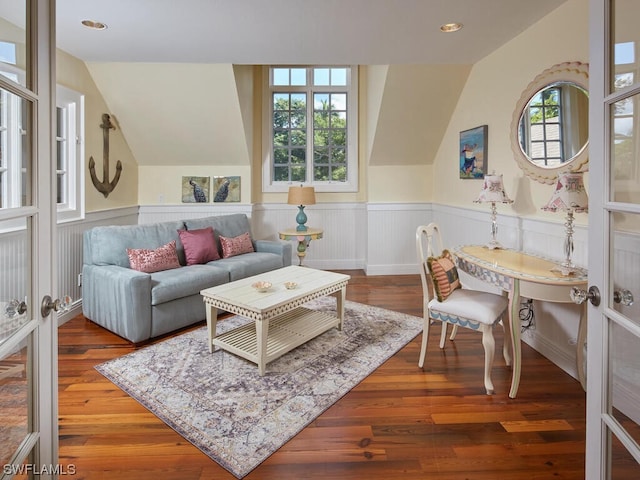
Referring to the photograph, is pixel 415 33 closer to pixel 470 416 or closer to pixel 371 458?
pixel 470 416

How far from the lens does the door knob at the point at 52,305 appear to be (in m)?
1.08

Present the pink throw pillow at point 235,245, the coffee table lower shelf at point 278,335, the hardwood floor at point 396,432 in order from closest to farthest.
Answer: the hardwood floor at point 396,432 < the coffee table lower shelf at point 278,335 < the pink throw pillow at point 235,245

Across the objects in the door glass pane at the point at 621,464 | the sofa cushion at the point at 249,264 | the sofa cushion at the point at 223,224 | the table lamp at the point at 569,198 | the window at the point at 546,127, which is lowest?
the door glass pane at the point at 621,464

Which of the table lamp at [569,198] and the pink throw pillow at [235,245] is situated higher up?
the table lamp at [569,198]

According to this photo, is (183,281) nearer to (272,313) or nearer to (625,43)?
(272,313)

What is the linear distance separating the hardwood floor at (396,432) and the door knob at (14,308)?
1.05m

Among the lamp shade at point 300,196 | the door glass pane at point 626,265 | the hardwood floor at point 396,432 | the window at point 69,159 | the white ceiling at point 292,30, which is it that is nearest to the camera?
the door glass pane at point 626,265

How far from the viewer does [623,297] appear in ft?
3.45

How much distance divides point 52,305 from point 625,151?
165 centimetres

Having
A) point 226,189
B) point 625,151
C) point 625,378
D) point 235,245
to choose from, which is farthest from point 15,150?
point 226,189

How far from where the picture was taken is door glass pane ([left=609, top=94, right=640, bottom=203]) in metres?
1.00

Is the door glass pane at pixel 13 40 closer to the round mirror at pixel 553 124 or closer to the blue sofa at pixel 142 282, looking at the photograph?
the blue sofa at pixel 142 282

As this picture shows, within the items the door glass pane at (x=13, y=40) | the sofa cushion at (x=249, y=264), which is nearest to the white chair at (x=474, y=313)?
the sofa cushion at (x=249, y=264)

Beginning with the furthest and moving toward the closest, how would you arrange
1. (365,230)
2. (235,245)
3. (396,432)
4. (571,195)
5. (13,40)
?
(365,230), (235,245), (571,195), (396,432), (13,40)
